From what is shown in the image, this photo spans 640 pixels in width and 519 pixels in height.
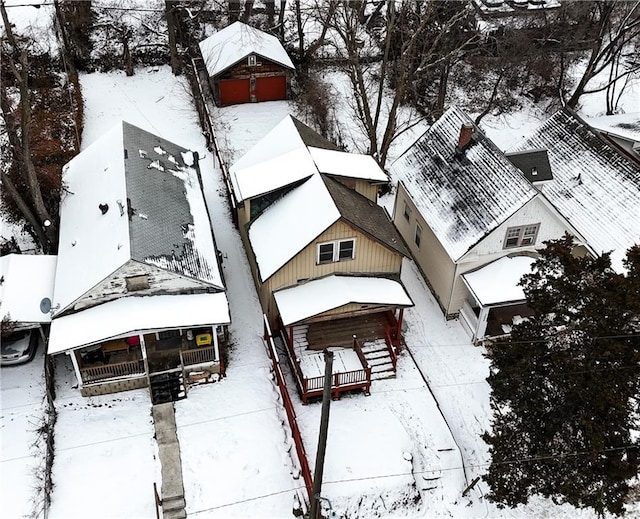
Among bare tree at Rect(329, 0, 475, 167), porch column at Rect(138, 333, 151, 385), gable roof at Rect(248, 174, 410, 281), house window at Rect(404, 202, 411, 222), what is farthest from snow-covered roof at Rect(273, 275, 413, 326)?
bare tree at Rect(329, 0, 475, 167)

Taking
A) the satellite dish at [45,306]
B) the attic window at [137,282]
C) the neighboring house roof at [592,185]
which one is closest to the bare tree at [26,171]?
the satellite dish at [45,306]

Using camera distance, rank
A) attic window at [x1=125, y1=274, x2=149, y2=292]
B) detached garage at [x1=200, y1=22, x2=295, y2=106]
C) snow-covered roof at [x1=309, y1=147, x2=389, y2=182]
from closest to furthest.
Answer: attic window at [x1=125, y1=274, x2=149, y2=292], snow-covered roof at [x1=309, y1=147, x2=389, y2=182], detached garage at [x1=200, y1=22, x2=295, y2=106]

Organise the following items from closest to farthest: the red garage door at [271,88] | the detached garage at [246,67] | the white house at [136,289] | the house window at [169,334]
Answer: the white house at [136,289] → the house window at [169,334] → the detached garage at [246,67] → the red garage door at [271,88]

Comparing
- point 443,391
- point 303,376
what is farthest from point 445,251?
point 303,376

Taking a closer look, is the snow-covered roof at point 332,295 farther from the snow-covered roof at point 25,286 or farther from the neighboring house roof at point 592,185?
the neighboring house roof at point 592,185

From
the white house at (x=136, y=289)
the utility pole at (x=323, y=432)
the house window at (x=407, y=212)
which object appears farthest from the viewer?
the house window at (x=407, y=212)

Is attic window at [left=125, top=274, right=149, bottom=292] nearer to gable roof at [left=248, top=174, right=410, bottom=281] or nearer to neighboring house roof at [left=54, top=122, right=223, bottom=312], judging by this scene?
neighboring house roof at [left=54, top=122, right=223, bottom=312]

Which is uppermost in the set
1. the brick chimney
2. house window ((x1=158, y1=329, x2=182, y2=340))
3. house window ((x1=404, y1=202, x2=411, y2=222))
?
the brick chimney

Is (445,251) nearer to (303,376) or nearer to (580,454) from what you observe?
(303,376)
